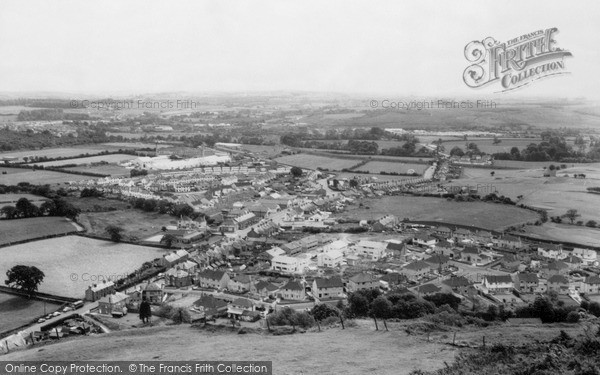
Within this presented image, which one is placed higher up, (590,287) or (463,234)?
(463,234)

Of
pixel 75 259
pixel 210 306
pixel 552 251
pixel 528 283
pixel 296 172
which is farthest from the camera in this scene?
pixel 296 172

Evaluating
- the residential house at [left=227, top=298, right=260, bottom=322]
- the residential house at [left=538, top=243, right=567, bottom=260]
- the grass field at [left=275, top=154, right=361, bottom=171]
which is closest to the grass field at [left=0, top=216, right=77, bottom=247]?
the residential house at [left=227, top=298, right=260, bottom=322]

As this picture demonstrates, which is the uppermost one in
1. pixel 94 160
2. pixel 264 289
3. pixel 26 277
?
pixel 94 160

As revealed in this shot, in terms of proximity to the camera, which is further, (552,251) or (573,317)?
(552,251)

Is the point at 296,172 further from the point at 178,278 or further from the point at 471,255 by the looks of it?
the point at 178,278

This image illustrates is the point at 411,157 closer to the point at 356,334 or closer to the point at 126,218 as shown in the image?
the point at 126,218

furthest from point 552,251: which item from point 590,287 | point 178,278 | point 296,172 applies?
point 296,172

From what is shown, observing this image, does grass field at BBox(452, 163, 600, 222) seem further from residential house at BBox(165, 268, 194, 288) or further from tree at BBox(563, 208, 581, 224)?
residential house at BBox(165, 268, 194, 288)

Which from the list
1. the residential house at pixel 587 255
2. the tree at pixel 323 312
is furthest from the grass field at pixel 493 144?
the tree at pixel 323 312
